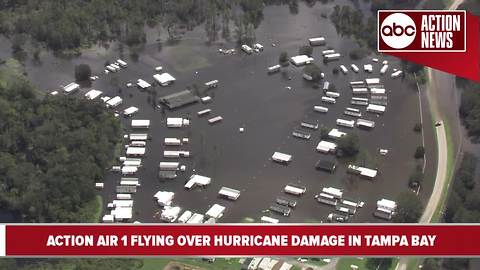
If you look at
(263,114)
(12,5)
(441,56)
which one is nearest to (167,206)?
(263,114)

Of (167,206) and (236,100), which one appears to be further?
(236,100)

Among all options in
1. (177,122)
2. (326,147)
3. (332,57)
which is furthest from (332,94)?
(177,122)

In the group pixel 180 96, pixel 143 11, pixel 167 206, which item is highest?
pixel 143 11

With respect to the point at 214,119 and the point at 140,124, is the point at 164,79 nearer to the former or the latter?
the point at 140,124

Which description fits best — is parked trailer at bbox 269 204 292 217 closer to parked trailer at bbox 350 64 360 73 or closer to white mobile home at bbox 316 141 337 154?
white mobile home at bbox 316 141 337 154

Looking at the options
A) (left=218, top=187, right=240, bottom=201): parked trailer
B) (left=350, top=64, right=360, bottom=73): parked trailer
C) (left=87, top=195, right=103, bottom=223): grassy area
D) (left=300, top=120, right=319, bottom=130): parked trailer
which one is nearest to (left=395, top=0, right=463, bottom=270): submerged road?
(left=350, top=64, right=360, bottom=73): parked trailer

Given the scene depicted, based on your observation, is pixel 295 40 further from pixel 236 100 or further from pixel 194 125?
pixel 194 125
